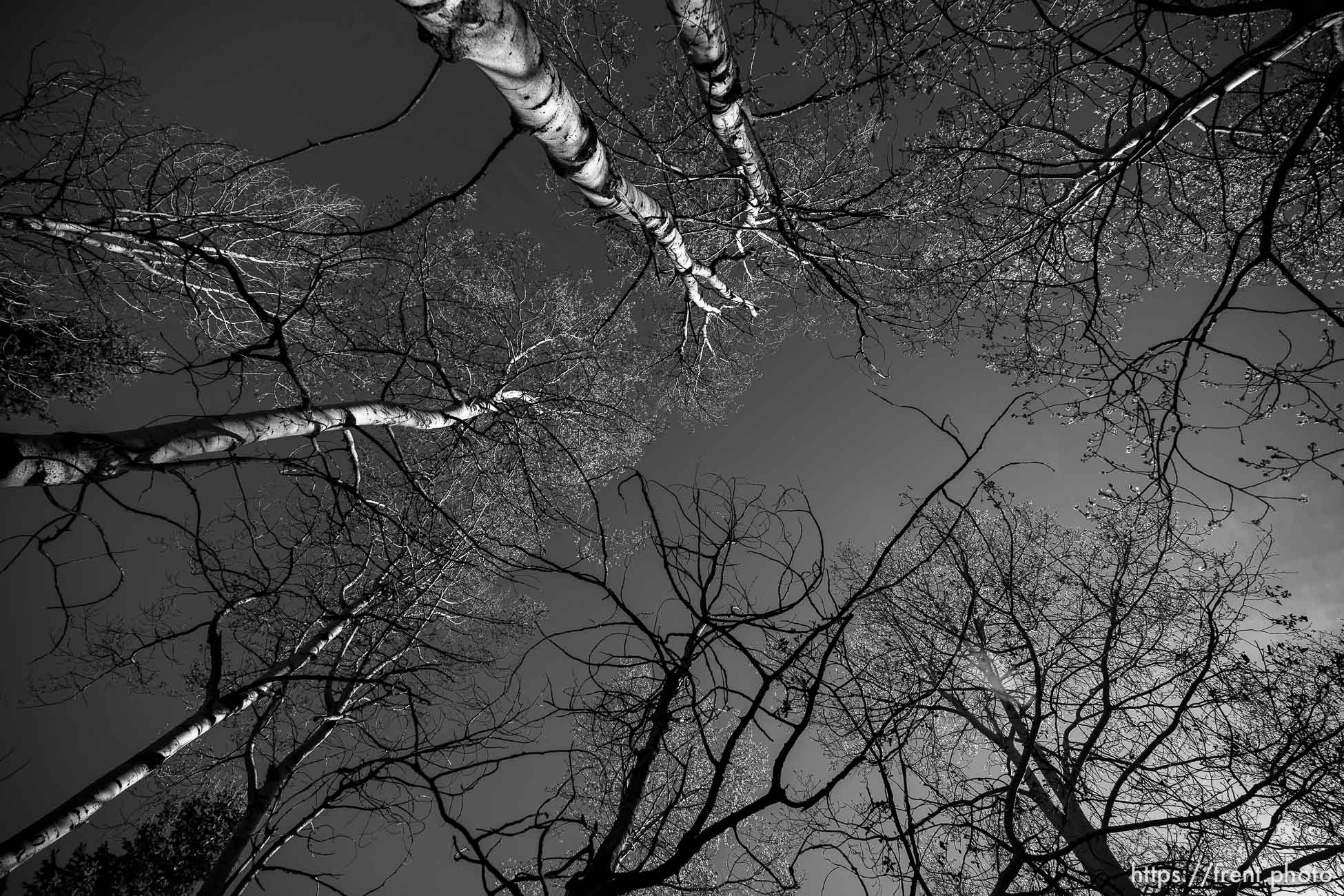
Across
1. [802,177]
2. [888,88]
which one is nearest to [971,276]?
[888,88]

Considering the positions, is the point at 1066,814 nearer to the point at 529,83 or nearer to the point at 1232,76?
the point at 1232,76

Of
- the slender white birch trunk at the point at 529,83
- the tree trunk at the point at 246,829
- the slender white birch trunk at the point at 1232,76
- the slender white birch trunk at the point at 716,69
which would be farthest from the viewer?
the tree trunk at the point at 246,829

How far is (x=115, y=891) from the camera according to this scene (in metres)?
7.03

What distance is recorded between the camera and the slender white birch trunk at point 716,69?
2.68 metres

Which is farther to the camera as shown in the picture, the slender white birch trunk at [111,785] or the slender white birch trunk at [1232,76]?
the slender white birch trunk at [111,785]

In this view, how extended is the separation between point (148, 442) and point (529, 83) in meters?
2.33

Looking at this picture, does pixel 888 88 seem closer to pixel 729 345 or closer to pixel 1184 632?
pixel 729 345

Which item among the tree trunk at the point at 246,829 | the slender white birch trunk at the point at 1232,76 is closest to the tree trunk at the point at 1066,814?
the slender white birch trunk at the point at 1232,76

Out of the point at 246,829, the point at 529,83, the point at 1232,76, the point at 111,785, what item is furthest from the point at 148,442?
the point at 1232,76

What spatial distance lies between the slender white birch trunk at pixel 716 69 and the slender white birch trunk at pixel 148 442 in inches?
98.1

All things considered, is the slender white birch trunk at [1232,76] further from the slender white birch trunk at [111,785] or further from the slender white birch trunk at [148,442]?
the slender white birch trunk at [111,785]

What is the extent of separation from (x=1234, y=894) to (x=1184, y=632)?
16.4 feet

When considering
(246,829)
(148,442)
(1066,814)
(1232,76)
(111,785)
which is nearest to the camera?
(1232,76)

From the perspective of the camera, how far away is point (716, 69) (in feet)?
9.76
